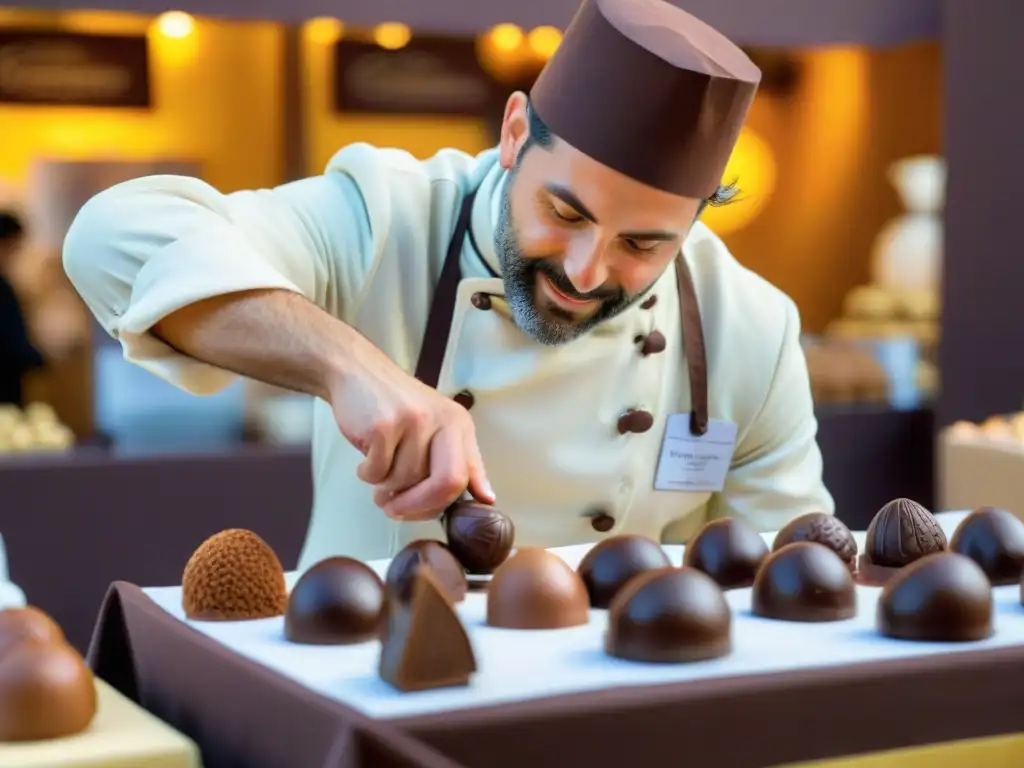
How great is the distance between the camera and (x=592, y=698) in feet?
2.81

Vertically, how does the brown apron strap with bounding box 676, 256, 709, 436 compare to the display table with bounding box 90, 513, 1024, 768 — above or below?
above

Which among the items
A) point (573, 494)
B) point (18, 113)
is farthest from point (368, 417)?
point (18, 113)

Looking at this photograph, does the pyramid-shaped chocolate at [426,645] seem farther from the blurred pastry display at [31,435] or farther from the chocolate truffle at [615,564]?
the blurred pastry display at [31,435]

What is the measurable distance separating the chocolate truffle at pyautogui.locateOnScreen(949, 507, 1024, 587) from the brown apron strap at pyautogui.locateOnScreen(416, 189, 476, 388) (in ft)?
2.65

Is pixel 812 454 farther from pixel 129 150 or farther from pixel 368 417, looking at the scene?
pixel 129 150

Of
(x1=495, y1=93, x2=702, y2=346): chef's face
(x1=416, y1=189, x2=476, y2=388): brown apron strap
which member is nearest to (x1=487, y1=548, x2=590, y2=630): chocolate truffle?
(x1=495, y1=93, x2=702, y2=346): chef's face

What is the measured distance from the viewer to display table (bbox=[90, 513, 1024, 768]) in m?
0.84

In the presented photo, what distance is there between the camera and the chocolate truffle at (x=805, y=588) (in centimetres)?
104

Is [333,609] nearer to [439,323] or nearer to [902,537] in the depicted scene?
[902,537]

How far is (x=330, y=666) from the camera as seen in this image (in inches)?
36.4

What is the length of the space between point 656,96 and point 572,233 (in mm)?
160

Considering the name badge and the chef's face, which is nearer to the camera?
the chef's face

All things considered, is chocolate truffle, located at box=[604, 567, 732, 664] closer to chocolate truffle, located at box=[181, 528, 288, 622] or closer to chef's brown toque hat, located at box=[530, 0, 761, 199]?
chocolate truffle, located at box=[181, 528, 288, 622]

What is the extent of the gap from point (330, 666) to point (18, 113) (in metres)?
4.02
